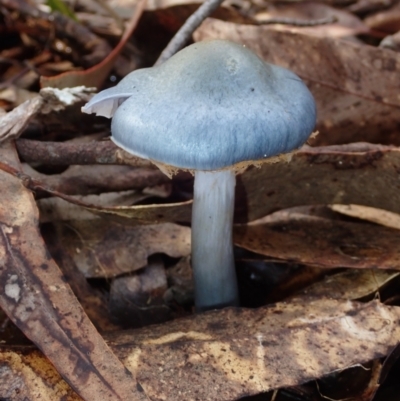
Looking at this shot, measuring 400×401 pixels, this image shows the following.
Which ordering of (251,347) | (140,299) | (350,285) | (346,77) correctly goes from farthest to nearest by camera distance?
1. (346,77)
2. (140,299)
3. (350,285)
4. (251,347)

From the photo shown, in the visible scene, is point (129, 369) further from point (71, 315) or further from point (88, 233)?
point (88, 233)

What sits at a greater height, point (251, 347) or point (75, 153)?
point (75, 153)

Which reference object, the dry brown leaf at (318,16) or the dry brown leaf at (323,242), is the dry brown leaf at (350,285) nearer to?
the dry brown leaf at (323,242)

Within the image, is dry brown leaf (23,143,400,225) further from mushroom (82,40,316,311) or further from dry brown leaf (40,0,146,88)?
dry brown leaf (40,0,146,88)

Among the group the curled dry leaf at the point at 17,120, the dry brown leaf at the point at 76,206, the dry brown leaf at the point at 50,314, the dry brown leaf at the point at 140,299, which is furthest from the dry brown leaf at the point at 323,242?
the curled dry leaf at the point at 17,120

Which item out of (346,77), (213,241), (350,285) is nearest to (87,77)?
(213,241)

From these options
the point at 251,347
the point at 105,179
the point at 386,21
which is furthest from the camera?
the point at 386,21

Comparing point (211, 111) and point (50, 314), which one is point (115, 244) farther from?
point (211, 111)

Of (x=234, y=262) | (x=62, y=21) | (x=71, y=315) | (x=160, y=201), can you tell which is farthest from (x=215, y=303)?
(x=62, y=21)
